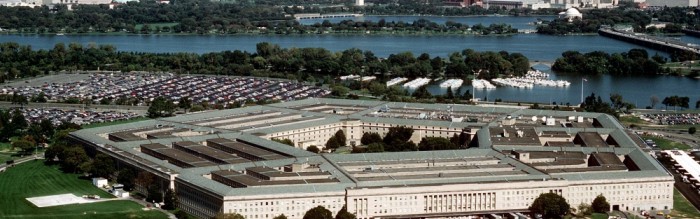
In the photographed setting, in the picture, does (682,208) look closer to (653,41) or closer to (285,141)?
(285,141)

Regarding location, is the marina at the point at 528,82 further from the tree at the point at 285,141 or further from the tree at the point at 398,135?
the tree at the point at 285,141

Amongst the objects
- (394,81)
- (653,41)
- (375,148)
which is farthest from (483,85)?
(653,41)

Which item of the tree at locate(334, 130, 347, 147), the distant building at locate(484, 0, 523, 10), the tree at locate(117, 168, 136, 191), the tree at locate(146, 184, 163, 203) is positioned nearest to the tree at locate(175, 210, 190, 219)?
the tree at locate(146, 184, 163, 203)

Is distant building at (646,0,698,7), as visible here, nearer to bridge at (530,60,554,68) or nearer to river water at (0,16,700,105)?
river water at (0,16,700,105)

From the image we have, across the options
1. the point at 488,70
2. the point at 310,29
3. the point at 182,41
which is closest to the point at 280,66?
the point at 488,70

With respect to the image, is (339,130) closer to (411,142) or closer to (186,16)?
(411,142)

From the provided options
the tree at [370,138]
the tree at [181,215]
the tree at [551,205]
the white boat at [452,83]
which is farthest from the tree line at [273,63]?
the tree at [551,205]
